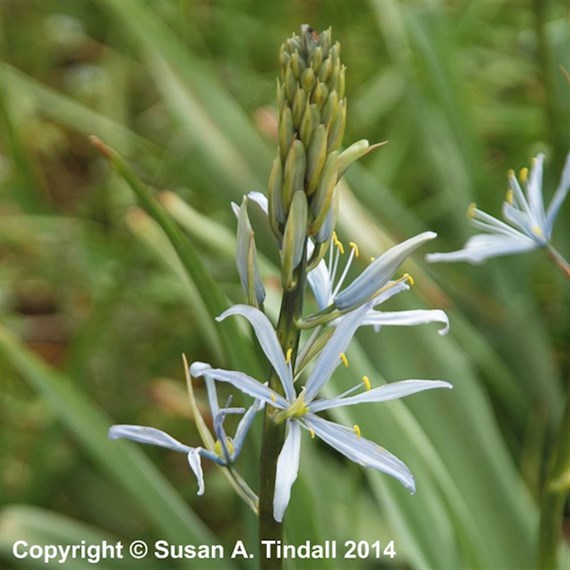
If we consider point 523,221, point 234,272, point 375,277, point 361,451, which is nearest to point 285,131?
point 375,277

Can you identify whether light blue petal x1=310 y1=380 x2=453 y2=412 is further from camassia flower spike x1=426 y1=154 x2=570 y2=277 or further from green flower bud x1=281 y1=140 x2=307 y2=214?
camassia flower spike x1=426 y1=154 x2=570 y2=277

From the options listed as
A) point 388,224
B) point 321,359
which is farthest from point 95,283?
point 321,359

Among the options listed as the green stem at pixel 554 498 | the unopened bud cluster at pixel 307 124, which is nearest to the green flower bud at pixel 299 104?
the unopened bud cluster at pixel 307 124

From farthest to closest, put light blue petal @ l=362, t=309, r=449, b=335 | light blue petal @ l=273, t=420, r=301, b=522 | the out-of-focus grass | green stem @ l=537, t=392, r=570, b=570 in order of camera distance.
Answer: the out-of-focus grass → green stem @ l=537, t=392, r=570, b=570 → light blue petal @ l=362, t=309, r=449, b=335 → light blue petal @ l=273, t=420, r=301, b=522

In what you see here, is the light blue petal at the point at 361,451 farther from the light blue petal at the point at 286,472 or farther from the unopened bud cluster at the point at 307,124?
the unopened bud cluster at the point at 307,124

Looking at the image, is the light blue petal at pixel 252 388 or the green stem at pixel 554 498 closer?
the light blue petal at pixel 252 388

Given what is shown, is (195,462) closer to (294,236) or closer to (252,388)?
(252,388)

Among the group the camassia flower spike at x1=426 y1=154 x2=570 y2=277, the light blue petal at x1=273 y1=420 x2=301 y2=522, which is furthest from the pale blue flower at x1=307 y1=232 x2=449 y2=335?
the camassia flower spike at x1=426 y1=154 x2=570 y2=277
